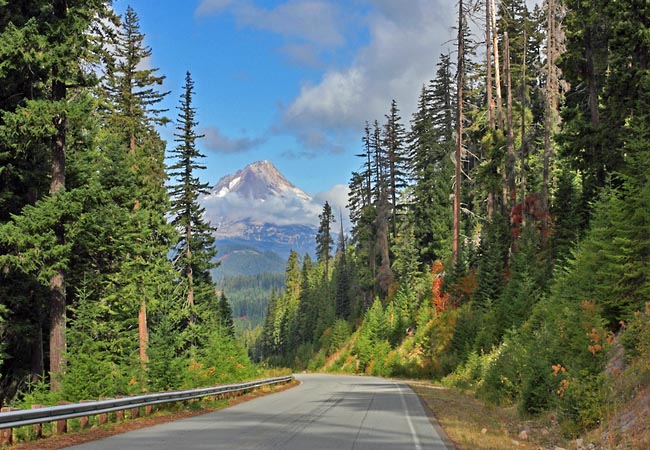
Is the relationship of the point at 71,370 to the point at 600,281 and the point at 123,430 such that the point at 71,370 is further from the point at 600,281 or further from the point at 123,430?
the point at 600,281

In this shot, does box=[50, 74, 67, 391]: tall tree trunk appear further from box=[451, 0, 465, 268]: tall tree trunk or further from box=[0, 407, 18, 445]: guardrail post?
box=[451, 0, 465, 268]: tall tree trunk

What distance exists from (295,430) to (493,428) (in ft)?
16.8

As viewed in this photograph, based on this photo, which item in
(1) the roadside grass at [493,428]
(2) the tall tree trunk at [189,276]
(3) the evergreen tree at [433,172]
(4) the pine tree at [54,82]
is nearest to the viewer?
Answer: (1) the roadside grass at [493,428]

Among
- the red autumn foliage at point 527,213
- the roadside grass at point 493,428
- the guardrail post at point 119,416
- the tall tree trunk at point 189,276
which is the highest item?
the red autumn foliage at point 527,213

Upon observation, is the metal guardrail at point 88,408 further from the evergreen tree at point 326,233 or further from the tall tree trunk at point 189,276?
the evergreen tree at point 326,233

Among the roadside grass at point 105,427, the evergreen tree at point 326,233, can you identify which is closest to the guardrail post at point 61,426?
the roadside grass at point 105,427

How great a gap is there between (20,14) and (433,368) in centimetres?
3060

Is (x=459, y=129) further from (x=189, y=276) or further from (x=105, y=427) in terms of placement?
(x=105, y=427)

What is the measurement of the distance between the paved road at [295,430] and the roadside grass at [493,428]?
62cm

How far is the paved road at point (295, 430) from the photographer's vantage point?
10.1 meters

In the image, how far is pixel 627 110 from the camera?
22.7m

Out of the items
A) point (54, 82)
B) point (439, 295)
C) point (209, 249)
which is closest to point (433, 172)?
point (439, 295)

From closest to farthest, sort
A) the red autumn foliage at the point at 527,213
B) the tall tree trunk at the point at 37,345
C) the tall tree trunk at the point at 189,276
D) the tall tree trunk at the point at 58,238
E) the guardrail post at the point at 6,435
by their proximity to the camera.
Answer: the guardrail post at the point at 6,435, the tall tree trunk at the point at 58,238, the tall tree trunk at the point at 37,345, the red autumn foliage at the point at 527,213, the tall tree trunk at the point at 189,276

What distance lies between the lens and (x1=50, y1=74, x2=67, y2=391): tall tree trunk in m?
17.1
